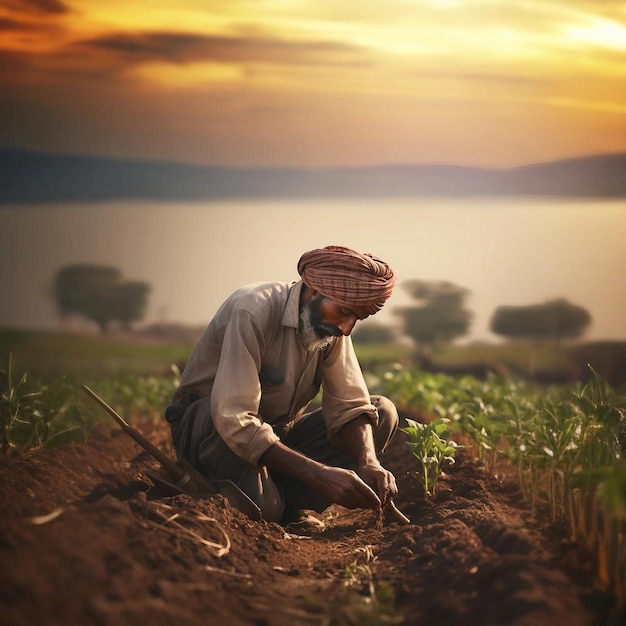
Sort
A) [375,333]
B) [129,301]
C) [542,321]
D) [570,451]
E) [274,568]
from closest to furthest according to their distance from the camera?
[274,568] → [570,451] → [129,301] → [542,321] → [375,333]

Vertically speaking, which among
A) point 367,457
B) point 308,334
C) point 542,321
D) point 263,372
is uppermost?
point 308,334

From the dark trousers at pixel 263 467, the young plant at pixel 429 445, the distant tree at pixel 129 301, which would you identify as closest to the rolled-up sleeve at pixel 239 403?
the dark trousers at pixel 263 467

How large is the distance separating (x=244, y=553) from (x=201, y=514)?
6.9 inches

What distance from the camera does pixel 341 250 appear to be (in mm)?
3314

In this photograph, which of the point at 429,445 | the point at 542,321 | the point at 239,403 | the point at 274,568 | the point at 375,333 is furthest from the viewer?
the point at 375,333

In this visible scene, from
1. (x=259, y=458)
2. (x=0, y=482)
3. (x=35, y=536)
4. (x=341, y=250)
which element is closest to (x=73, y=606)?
(x=35, y=536)

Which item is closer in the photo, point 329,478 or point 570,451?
point 329,478

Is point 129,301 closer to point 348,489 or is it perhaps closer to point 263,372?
point 263,372

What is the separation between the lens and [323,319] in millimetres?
3283

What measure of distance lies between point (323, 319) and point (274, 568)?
35.0 inches

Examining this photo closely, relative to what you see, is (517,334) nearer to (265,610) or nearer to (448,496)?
(448,496)

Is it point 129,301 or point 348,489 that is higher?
point 348,489

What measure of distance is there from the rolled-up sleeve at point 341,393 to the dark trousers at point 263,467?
95mm

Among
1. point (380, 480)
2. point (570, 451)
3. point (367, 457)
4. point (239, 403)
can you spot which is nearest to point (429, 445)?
point (367, 457)
